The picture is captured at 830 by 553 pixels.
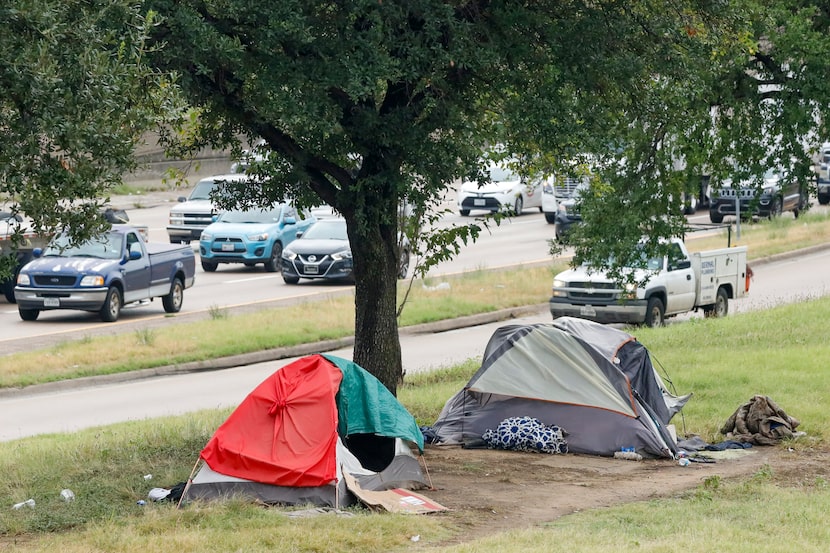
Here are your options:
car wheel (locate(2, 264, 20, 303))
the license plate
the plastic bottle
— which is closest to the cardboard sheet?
the plastic bottle

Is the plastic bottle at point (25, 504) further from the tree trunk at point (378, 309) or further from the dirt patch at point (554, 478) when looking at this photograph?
the tree trunk at point (378, 309)

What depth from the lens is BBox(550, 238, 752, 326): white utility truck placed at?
937 inches

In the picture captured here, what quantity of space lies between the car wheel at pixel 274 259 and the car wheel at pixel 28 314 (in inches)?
328

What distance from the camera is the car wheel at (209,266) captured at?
32.2 meters

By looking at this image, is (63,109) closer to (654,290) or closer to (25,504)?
(25,504)

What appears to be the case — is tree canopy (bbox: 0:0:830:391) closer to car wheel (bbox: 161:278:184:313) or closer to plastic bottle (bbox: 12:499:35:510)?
plastic bottle (bbox: 12:499:35:510)

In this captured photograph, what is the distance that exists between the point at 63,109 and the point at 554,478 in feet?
20.8

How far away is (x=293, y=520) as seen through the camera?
1002cm

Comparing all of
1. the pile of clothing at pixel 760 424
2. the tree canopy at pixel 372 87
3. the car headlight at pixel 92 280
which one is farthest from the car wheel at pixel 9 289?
the pile of clothing at pixel 760 424

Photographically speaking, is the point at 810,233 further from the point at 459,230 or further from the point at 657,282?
the point at 459,230

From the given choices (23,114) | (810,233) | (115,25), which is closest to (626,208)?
(115,25)

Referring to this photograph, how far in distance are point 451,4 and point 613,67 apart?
1746 mm

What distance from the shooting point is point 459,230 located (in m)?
14.1

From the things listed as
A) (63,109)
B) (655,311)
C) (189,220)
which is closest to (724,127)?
(655,311)
